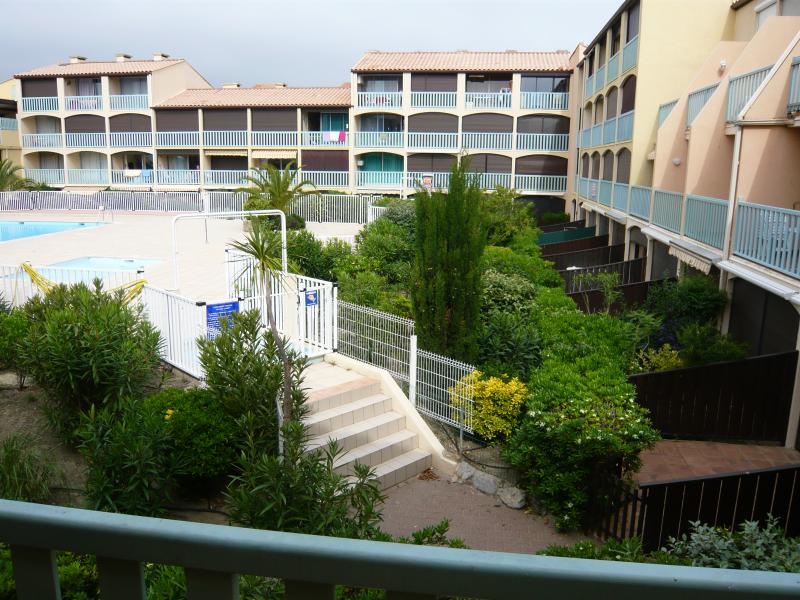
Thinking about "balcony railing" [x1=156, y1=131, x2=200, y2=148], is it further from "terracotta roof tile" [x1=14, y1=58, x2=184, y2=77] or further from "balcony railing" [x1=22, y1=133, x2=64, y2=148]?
"balcony railing" [x1=22, y1=133, x2=64, y2=148]

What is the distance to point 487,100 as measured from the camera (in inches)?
1698

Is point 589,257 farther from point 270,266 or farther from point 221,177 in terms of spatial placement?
point 221,177

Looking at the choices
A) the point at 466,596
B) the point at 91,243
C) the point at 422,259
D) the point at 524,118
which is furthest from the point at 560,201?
the point at 466,596

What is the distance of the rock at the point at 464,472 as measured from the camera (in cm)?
1055

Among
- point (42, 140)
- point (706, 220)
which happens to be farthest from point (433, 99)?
point (706, 220)

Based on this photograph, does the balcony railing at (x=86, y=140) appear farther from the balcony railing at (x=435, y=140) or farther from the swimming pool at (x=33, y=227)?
the balcony railing at (x=435, y=140)

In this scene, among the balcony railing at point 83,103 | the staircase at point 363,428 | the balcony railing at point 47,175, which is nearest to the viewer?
the staircase at point 363,428

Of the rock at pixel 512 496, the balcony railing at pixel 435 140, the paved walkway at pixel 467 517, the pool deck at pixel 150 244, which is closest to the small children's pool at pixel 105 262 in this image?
the pool deck at pixel 150 244

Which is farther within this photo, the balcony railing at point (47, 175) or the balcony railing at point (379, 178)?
the balcony railing at point (47, 175)

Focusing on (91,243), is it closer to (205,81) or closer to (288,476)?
(288,476)

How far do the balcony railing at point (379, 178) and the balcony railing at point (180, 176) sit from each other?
1111cm

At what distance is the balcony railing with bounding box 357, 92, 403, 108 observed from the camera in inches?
1713

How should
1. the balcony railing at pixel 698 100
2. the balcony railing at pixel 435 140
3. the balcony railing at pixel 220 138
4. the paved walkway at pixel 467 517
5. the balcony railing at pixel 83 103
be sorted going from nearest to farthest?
1. the paved walkway at pixel 467 517
2. the balcony railing at pixel 698 100
3. the balcony railing at pixel 435 140
4. the balcony railing at pixel 220 138
5. the balcony railing at pixel 83 103

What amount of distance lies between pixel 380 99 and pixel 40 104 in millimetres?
24705
